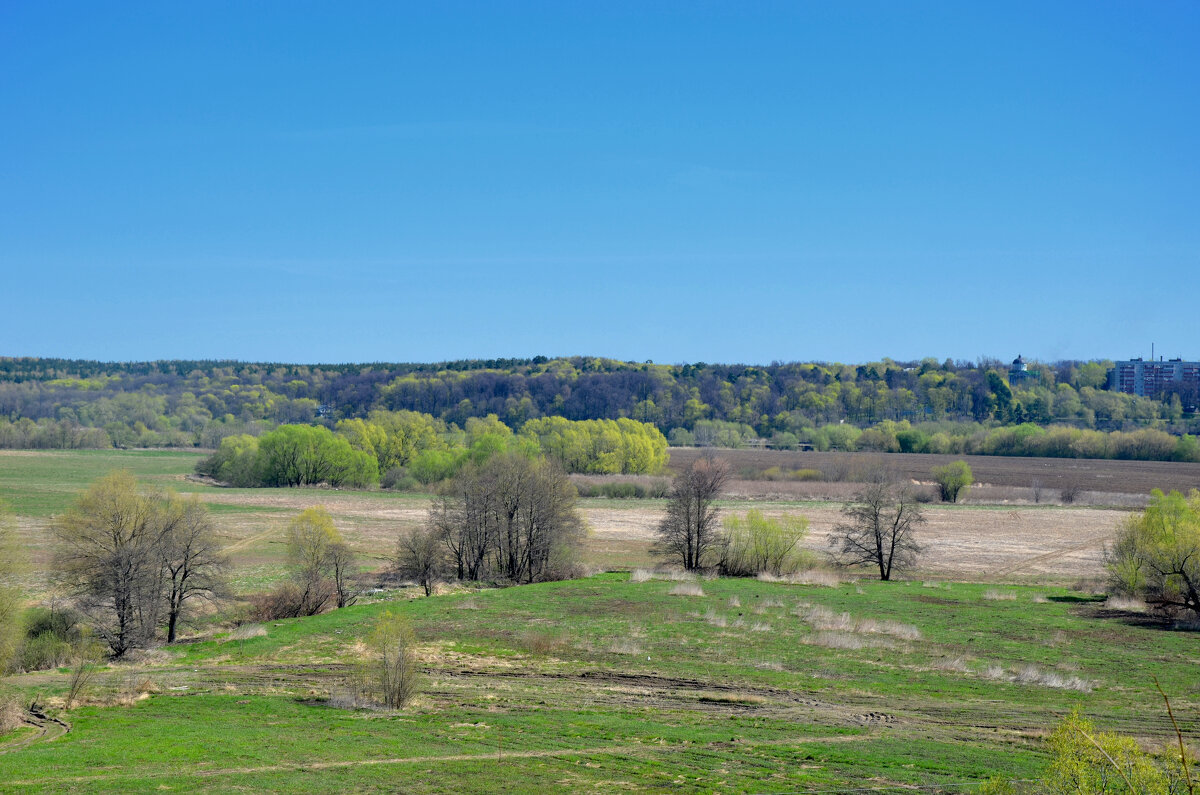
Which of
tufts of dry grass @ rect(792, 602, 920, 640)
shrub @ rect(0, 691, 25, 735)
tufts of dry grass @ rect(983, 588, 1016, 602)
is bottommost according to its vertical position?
tufts of dry grass @ rect(983, 588, 1016, 602)

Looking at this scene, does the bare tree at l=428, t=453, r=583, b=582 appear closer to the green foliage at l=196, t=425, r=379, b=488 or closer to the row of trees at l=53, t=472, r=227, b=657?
the row of trees at l=53, t=472, r=227, b=657

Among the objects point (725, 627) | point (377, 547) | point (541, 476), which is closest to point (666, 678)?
point (725, 627)

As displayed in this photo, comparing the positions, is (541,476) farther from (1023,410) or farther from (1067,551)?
(1023,410)

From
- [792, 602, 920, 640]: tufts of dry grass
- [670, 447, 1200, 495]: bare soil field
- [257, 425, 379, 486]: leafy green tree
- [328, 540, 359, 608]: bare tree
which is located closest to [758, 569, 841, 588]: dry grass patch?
[792, 602, 920, 640]: tufts of dry grass

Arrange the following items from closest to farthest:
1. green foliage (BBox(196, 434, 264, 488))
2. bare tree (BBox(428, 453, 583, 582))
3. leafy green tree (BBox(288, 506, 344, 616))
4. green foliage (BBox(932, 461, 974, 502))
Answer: leafy green tree (BBox(288, 506, 344, 616))
bare tree (BBox(428, 453, 583, 582))
green foliage (BBox(932, 461, 974, 502))
green foliage (BBox(196, 434, 264, 488))

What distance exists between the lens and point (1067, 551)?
5597cm

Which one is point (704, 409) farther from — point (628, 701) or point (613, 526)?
point (628, 701)

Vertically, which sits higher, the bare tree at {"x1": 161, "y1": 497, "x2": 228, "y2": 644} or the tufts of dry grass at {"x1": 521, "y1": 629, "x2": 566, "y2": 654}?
the bare tree at {"x1": 161, "y1": 497, "x2": 228, "y2": 644}

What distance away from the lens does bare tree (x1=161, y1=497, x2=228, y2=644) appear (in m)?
30.8

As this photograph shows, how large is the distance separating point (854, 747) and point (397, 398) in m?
176

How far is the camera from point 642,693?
23266 mm

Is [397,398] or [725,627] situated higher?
[397,398]

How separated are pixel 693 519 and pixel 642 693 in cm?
2383

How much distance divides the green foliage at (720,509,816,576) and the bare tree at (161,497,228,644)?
24.5 m
